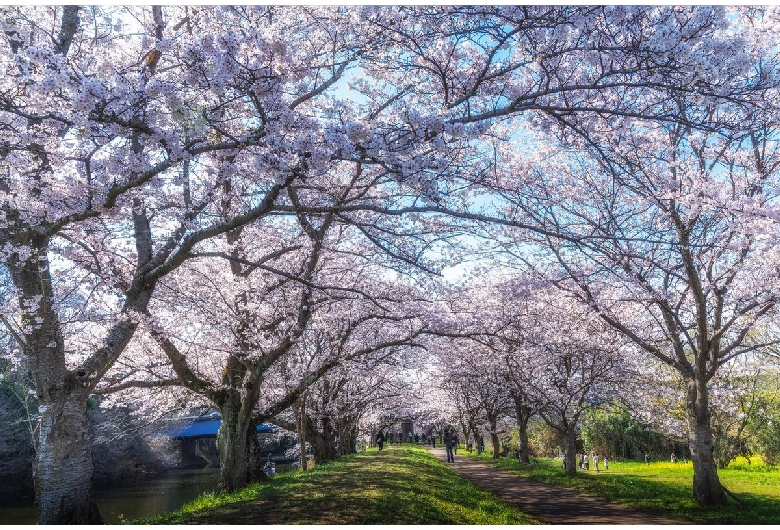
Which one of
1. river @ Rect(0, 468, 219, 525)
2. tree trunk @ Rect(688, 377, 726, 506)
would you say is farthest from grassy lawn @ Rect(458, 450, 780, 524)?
river @ Rect(0, 468, 219, 525)

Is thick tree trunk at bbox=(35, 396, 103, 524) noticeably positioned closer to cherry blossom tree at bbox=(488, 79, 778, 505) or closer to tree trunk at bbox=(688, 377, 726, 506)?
cherry blossom tree at bbox=(488, 79, 778, 505)

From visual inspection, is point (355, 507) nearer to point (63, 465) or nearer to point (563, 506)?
point (63, 465)

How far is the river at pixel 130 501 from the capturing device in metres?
19.6

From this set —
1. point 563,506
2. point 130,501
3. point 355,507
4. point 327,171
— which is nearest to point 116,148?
point 327,171

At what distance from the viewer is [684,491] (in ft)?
44.6

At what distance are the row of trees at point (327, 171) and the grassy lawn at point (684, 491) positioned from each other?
76 cm

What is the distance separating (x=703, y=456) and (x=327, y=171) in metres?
9.99

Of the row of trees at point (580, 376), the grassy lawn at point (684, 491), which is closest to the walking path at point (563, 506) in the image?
the grassy lawn at point (684, 491)

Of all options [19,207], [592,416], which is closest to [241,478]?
[19,207]

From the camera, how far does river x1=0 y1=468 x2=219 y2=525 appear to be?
19.6 metres

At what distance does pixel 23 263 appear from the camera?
8188 millimetres

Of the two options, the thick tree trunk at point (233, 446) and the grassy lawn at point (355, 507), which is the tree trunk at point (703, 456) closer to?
the grassy lawn at point (355, 507)

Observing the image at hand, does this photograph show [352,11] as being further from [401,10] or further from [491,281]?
[491,281]

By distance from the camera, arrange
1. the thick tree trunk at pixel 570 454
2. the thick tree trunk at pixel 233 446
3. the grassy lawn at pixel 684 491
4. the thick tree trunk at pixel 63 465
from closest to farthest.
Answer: the thick tree trunk at pixel 63 465 < the grassy lawn at pixel 684 491 < the thick tree trunk at pixel 233 446 < the thick tree trunk at pixel 570 454
